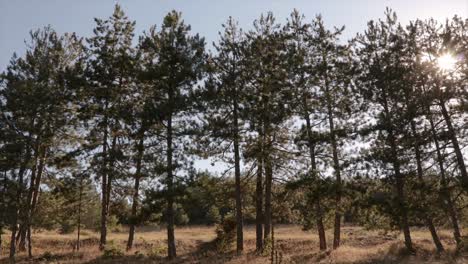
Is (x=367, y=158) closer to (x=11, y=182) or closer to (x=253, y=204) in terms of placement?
(x=253, y=204)

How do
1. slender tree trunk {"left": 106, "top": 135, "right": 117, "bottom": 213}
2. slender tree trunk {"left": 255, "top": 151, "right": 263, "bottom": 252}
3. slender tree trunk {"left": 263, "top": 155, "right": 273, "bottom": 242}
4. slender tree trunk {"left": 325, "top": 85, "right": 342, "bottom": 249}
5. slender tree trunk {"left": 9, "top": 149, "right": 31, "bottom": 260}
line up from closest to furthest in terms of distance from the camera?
slender tree trunk {"left": 325, "top": 85, "right": 342, "bottom": 249} → slender tree trunk {"left": 263, "top": 155, "right": 273, "bottom": 242} → slender tree trunk {"left": 9, "top": 149, "right": 31, "bottom": 260} → slender tree trunk {"left": 106, "top": 135, "right": 117, "bottom": 213} → slender tree trunk {"left": 255, "top": 151, "right": 263, "bottom": 252}

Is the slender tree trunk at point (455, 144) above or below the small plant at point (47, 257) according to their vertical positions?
above

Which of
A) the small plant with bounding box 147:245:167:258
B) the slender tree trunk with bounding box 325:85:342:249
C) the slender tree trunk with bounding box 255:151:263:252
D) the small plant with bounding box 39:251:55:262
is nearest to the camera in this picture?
the slender tree trunk with bounding box 325:85:342:249

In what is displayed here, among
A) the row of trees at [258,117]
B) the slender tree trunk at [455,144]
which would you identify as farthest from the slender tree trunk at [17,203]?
the slender tree trunk at [455,144]

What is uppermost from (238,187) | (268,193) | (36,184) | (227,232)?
(36,184)

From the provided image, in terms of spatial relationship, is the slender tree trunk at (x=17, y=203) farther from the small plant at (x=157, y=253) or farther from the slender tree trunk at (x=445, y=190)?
the slender tree trunk at (x=445, y=190)

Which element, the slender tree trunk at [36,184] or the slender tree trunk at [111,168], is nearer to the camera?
the slender tree trunk at [111,168]

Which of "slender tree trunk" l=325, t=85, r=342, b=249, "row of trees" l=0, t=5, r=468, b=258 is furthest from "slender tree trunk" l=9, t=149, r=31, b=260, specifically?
"slender tree trunk" l=325, t=85, r=342, b=249

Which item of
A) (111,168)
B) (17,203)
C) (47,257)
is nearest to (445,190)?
(111,168)

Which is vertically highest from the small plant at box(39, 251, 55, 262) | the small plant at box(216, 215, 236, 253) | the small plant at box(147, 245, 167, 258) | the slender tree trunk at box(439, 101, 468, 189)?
the slender tree trunk at box(439, 101, 468, 189)

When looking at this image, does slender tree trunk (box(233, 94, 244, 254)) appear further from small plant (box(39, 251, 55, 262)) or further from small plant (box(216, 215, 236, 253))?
small plant (box(39, 251, 55, 262))

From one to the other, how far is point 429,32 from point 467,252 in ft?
35.8

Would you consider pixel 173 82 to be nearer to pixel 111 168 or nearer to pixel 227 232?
pixel 111 168

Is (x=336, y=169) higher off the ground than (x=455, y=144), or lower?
lower
